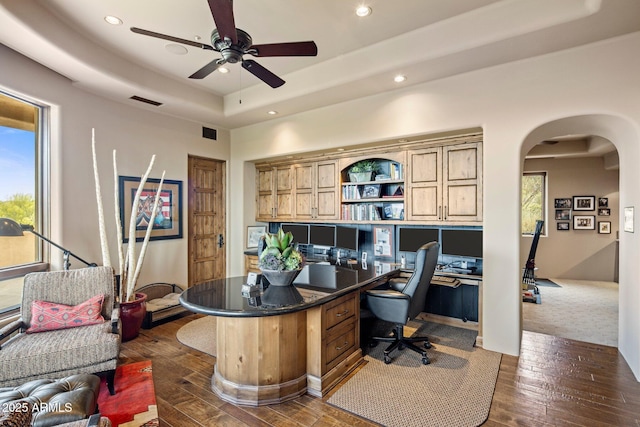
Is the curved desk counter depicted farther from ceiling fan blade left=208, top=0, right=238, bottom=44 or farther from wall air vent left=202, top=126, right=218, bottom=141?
wall air vent left=202, top=126, right=218, bottom=141

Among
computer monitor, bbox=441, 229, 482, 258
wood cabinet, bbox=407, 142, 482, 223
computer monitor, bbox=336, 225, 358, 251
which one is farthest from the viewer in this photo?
computer monitor, bbox=336, 225, 358, 251

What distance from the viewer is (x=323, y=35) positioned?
11.2 feet

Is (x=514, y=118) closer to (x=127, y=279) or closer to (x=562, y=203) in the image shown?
(x=127, y=279)

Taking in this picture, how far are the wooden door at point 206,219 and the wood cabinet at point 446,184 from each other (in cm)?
344

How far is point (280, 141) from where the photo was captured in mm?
5258

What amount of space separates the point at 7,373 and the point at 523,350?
15.0 ft

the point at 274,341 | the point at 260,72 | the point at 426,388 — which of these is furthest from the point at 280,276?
the point at 260,72

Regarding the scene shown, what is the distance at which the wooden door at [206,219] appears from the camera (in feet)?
17.9

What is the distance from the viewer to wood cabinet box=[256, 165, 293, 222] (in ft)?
18.0

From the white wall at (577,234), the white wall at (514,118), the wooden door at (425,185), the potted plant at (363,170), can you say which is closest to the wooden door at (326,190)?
the potted plant at (363,170)

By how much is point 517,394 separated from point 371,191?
2.86 m

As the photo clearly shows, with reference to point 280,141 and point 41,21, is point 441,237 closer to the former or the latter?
point 280,141

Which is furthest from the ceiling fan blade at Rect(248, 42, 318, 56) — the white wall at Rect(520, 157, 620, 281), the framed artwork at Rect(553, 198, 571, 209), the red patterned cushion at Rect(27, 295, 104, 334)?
the framed artwork at Rect(553, 198, 571, 209)

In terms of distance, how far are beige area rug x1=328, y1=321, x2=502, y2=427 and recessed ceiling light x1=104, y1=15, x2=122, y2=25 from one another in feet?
12.9
